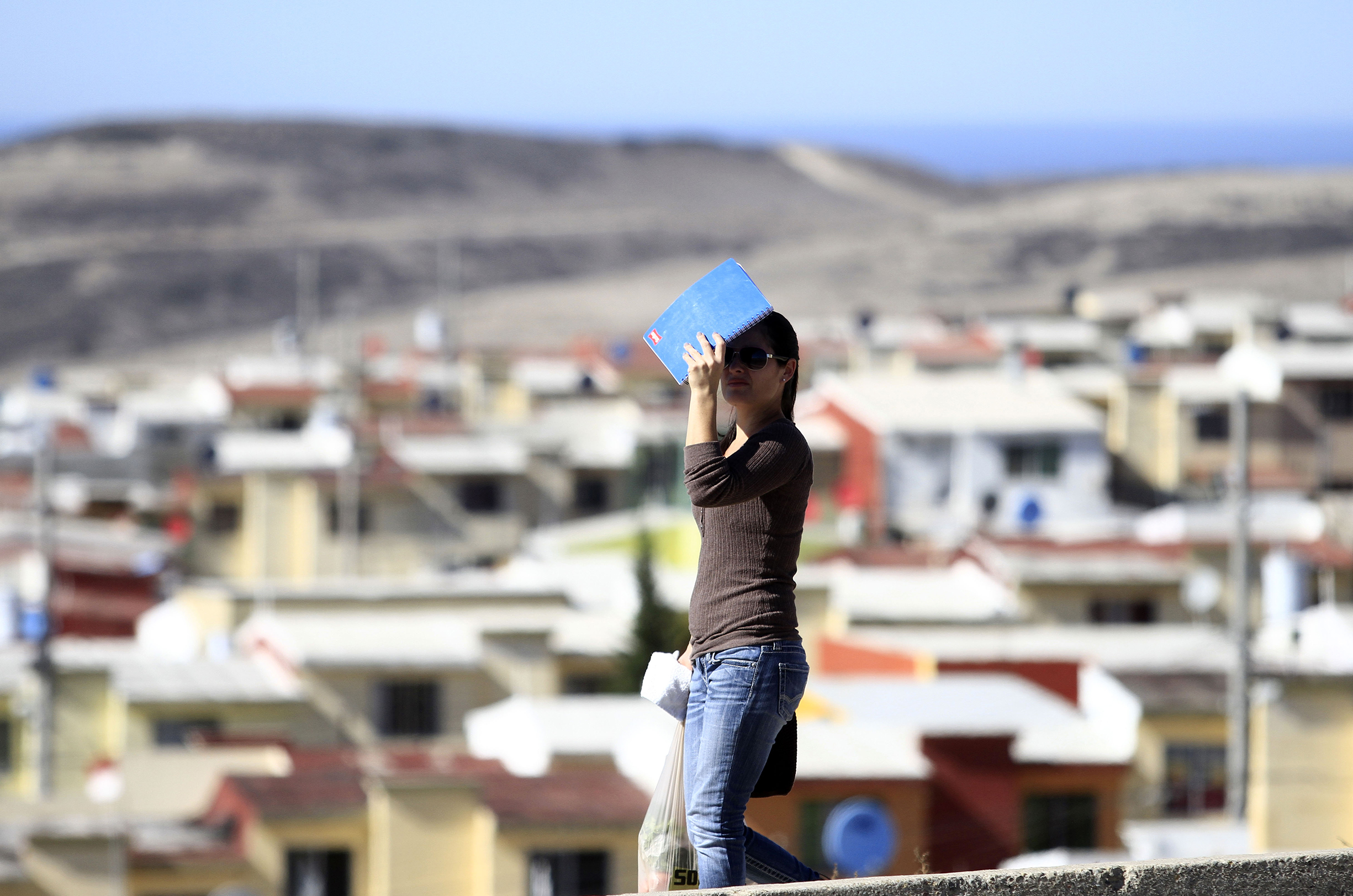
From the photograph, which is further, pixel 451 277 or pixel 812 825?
pixel 451 277

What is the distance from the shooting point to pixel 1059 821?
17750 mm

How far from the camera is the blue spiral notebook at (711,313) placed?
5.91 meters

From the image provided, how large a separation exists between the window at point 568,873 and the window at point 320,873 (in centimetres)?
192

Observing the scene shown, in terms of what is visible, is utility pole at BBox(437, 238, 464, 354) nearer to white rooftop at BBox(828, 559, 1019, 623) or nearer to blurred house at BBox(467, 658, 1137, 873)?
white rooftop at BBox(828, 559, 1019, 623)

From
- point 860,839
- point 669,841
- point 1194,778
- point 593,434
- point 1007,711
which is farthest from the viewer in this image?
point 593,434

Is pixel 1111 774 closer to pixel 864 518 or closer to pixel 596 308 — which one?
pixel 864 518

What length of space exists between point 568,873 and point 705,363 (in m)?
11.3

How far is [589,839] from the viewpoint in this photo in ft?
53.7

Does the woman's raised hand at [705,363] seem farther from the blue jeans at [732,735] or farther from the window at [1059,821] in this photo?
the window at [1059,821]

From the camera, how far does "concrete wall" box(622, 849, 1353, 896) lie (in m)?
5.80

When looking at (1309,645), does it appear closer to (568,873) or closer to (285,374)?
(568,873)

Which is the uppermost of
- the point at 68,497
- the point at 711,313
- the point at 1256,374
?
the point at 1256,374

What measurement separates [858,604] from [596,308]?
8315cm

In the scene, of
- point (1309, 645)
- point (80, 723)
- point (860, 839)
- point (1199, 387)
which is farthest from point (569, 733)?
point (1199, 387)
